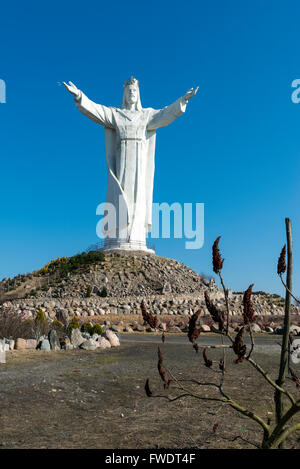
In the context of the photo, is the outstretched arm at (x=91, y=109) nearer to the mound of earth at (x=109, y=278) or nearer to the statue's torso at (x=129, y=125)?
the statue's torso at (x=129, y=125)

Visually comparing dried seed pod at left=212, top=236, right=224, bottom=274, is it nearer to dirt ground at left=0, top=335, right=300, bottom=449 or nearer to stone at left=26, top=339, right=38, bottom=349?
dirt ground at left=0, top=335, right=300, bottom=449

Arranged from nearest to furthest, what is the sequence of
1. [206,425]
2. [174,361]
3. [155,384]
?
[206,425], [155,384], [174,361]

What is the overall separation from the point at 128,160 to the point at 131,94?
18.6ft

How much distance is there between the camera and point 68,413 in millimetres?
4566

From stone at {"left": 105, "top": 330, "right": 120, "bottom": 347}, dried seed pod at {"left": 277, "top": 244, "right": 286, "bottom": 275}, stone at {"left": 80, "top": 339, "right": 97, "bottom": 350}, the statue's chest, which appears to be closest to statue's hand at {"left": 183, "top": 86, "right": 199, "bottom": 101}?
the statue's chest

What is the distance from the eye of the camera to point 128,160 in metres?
35.5

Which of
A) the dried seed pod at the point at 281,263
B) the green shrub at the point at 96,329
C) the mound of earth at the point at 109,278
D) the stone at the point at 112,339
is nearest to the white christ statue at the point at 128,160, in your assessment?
the mound of earth at the point at 109,278

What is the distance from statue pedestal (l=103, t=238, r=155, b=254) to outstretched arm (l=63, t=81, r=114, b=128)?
9708mm

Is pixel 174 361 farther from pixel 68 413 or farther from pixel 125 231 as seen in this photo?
pixel 125 231

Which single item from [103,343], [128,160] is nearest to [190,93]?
[128,160]

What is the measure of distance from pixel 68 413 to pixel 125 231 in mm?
30595

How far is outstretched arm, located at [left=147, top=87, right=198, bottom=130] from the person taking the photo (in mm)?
32656

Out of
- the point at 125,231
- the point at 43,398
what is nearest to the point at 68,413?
the point at 43,398

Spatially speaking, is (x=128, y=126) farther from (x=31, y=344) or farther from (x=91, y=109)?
(x=31, y=344)
